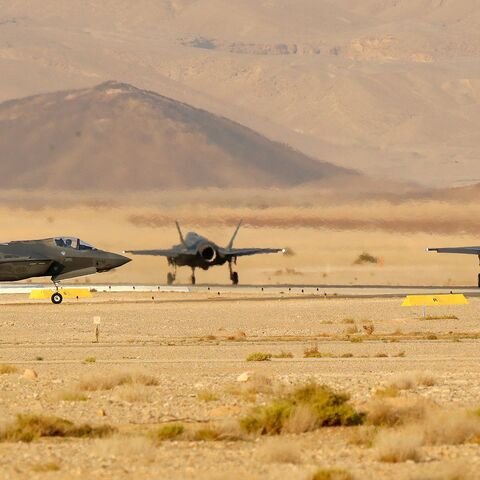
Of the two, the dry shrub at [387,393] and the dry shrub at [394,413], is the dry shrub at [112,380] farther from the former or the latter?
the dry shrub at [394,413]

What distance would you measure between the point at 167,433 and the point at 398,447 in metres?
3.37

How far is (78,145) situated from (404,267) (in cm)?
9522

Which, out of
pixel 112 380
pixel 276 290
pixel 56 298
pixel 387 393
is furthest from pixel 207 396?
pixel 276 290

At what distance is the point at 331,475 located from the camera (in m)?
16.7

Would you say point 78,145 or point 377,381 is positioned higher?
point 78,145

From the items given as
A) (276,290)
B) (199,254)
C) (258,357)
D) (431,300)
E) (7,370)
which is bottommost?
(258,357)

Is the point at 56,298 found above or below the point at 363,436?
above

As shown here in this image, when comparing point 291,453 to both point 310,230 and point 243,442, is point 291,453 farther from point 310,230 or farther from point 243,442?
point 310,230

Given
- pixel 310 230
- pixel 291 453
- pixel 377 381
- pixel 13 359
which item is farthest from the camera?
pixel 310 230

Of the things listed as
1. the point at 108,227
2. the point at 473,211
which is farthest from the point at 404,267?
the point at 108,227

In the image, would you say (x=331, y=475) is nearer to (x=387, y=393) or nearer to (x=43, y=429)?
(x=43, y=429)

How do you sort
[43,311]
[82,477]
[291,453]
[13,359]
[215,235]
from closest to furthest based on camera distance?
[82,477]
[291,453]
[13,359]
[43,311]
[215,235]

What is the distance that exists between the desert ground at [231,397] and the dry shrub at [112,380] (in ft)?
0.08

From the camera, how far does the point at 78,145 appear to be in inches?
7648
